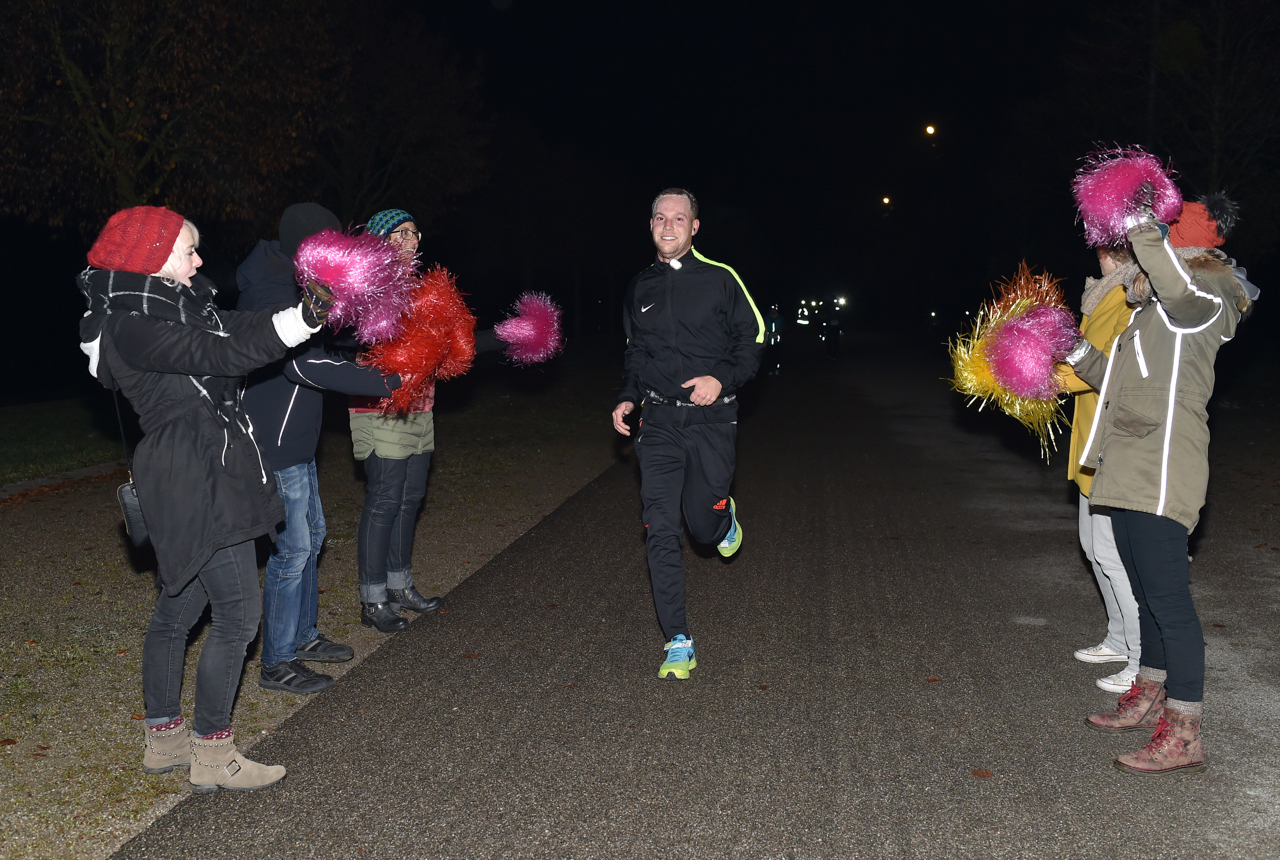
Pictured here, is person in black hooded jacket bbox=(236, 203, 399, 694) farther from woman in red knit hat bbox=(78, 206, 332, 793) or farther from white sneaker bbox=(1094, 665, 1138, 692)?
white sneaker bbox=(1094, 665, 1138, 692)

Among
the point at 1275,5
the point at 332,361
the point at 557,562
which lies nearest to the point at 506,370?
the point at 1275,5

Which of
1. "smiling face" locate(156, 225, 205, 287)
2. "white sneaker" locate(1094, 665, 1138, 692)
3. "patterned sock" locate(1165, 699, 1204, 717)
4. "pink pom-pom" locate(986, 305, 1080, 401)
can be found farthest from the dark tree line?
"patterned sock" locate(1165, 699, 1204, 717)

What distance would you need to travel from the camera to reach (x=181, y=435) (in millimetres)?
3617

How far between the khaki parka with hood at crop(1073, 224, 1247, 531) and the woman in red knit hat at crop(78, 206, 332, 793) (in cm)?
298

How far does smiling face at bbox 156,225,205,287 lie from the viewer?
11.9 feet

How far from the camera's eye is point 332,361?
4.59 meters

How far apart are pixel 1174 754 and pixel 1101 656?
4.16ft

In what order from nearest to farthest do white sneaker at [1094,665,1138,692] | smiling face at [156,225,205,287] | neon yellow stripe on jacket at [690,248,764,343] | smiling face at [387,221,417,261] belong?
smiling face at [156,225,205,287], white sneaker at [1094,665,1138,692], neon yellow stripe on jacket at [690,248,764,343], smiling face at [387,221,417,261]

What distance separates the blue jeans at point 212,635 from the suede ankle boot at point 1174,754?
3.33m

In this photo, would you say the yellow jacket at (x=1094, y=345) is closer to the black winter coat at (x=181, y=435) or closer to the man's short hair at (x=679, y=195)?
the man's short hair at (x=679, y=195)

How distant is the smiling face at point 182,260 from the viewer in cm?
364

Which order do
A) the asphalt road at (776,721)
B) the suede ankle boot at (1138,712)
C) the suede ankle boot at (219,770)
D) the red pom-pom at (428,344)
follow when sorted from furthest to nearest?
the red pom-pom at (428,344)
the suede ankle boot at (1138,712)
the suede ankle boot at (219,770)
the asphalt road at (776,721)

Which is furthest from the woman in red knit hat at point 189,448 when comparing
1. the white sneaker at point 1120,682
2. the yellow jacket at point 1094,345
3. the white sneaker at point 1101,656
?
the white sneaker at point 1101,656

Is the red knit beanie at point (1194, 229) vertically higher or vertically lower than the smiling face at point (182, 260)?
higher
